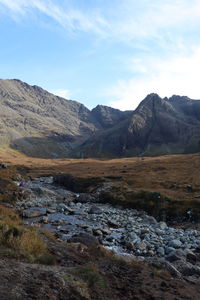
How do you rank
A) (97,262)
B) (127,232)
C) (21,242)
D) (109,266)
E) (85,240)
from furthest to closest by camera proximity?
1. (127,232)
2. (85,240)
3. (97,262)
4. (109,266)
5. (21,242)

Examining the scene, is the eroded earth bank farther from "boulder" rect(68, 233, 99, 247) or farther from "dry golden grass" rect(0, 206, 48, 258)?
"dry golden grass" rect(0, 206, 48, 258)

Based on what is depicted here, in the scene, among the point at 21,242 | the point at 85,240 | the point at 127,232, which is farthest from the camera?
the point at 127,232

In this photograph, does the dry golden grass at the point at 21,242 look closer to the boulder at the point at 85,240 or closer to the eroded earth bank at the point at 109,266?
the eroded earth bank at the point at 109,266

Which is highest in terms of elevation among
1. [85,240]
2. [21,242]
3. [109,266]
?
[21,242]

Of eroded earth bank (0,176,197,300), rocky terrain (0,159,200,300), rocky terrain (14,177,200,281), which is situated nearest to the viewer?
eroded earth bank (0,176,197,300)

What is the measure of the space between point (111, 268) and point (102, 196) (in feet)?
139

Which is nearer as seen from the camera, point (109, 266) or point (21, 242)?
point (21, 242)

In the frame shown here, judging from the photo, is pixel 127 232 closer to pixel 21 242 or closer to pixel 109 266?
pixel 109 266

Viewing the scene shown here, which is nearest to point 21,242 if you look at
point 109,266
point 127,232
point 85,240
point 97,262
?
point 97,262

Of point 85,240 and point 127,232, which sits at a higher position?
point 85,240

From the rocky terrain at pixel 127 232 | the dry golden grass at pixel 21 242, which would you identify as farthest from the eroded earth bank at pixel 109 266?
the dry golden grass at pixel 21 242

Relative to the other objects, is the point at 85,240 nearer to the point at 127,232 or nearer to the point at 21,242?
the point at 21,242

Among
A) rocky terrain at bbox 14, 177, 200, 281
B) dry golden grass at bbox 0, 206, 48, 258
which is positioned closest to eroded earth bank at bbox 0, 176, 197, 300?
rocky terrain at bbox 14, 177, 200, 281

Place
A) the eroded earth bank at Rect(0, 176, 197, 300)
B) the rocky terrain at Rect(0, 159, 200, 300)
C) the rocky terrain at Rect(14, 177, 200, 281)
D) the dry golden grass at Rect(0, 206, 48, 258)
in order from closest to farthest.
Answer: the eroded earth bank at Rect(0, 176, 197, 300), the rocky terrain at Rect(0, 159, 200, 300), the dry golden grass at Rect(0, 206, 48, 258), the rocky terrain at Rect(14, 177, 200, 281)
